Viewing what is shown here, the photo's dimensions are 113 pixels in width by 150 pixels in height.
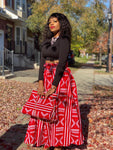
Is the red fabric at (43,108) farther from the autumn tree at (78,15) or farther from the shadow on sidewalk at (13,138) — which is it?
the autumn tree at (78,15)

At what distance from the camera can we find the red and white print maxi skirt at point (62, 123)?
2684 mm

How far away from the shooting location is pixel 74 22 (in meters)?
17.4

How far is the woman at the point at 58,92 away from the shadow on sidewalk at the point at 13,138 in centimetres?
54

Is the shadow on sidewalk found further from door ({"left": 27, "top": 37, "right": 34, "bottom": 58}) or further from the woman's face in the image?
door ({"left": 27, "top": 37, "right": 34, "bottom": 58})

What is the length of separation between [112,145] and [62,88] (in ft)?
4.74

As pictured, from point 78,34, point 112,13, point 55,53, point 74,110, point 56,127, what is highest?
point 112,13

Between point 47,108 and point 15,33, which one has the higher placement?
point 15,33

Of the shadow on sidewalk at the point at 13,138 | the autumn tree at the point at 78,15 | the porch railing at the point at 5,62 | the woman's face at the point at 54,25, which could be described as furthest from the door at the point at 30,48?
the woman's face at the point at 54,25

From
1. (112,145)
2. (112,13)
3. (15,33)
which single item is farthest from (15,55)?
(112,145)

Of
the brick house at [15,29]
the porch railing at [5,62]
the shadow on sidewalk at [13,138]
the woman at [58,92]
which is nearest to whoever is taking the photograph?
the woman at [58,92]

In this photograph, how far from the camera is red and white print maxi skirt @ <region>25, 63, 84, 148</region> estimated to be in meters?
2.68

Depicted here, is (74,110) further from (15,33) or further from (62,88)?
(15,33)

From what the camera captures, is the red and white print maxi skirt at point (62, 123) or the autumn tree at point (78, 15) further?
the autumn tree at point (78, 15)

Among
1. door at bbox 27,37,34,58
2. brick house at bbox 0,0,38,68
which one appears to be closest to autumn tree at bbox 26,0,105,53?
brick house at bbox 0,0,38,68
